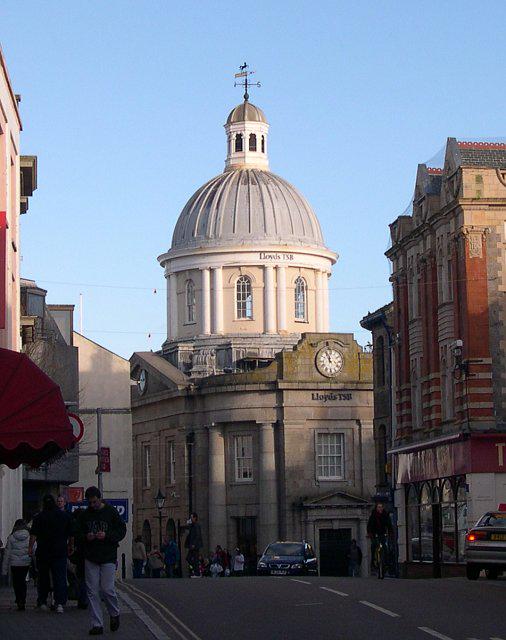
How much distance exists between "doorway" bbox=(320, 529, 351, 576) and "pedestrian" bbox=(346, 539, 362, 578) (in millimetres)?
2501

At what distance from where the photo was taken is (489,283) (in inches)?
2032

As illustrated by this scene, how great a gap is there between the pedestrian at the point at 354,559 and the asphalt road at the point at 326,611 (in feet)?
149

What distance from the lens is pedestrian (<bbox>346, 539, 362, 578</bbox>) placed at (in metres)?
77.4

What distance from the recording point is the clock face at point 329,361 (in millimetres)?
87500

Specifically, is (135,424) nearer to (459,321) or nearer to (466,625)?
(459,321)

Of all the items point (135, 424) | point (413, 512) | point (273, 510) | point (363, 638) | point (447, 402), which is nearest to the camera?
point (363, 638)

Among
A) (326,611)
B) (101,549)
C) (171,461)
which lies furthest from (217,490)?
(101,549)

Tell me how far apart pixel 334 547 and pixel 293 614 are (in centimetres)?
6207

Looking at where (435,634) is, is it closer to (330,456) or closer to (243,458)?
(330,456)

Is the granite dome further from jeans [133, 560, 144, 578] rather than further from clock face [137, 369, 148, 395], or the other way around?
jeans [133, 560, 144, 578]

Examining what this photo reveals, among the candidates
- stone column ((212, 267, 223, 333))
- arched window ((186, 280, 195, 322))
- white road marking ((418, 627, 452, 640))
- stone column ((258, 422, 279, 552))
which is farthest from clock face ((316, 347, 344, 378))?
white road marking ((418, 627, 452, 640))

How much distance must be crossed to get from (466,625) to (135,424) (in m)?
76.5

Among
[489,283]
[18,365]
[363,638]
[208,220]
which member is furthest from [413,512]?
[208,220]

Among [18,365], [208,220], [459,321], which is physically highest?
[208,220]
